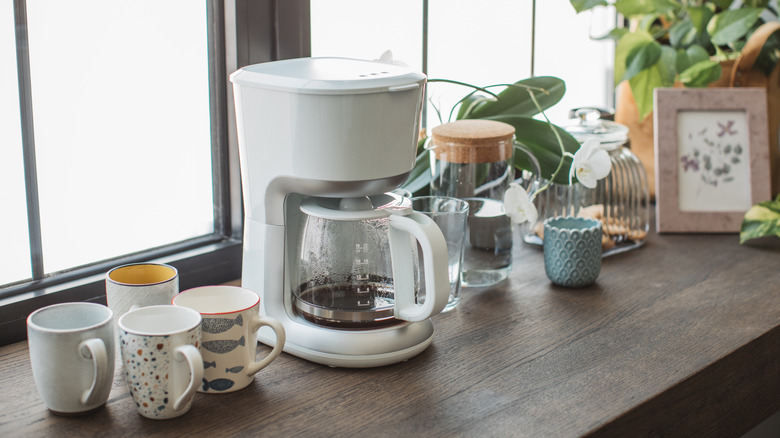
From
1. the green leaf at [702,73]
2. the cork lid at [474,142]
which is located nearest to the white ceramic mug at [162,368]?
the cork lid at [474,142]

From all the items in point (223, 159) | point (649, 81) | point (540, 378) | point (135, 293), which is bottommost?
point (540, 378)

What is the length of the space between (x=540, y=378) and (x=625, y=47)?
91 cm

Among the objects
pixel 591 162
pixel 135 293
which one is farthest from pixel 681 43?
pixel 135 293

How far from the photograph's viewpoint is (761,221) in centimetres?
138

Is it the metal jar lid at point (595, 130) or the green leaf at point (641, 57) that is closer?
the metal jar lid at point (595, 130)

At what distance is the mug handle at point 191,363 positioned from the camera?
773mm

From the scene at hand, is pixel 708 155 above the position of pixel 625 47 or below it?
below

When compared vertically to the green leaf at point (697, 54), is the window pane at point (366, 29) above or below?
above

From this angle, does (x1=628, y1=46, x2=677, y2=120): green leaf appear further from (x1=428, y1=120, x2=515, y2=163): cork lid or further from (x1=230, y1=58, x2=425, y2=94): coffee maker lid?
(x1=230, y1=58, x2=425, y2=94): coffee maker lid

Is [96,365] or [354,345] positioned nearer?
[96,365]

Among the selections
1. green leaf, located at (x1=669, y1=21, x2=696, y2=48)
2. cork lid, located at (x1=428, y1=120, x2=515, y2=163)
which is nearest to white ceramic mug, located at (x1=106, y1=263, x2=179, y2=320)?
cork lid, located at (x1=428, y1=120, x2=515, y2=163)

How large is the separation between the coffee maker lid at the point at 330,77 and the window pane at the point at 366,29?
1.35ft

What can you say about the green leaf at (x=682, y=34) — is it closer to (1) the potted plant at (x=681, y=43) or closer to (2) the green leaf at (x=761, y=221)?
(1) the potted plant at (x=681, y=43)

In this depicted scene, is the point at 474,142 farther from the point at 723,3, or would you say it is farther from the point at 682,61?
the point at 723,3
